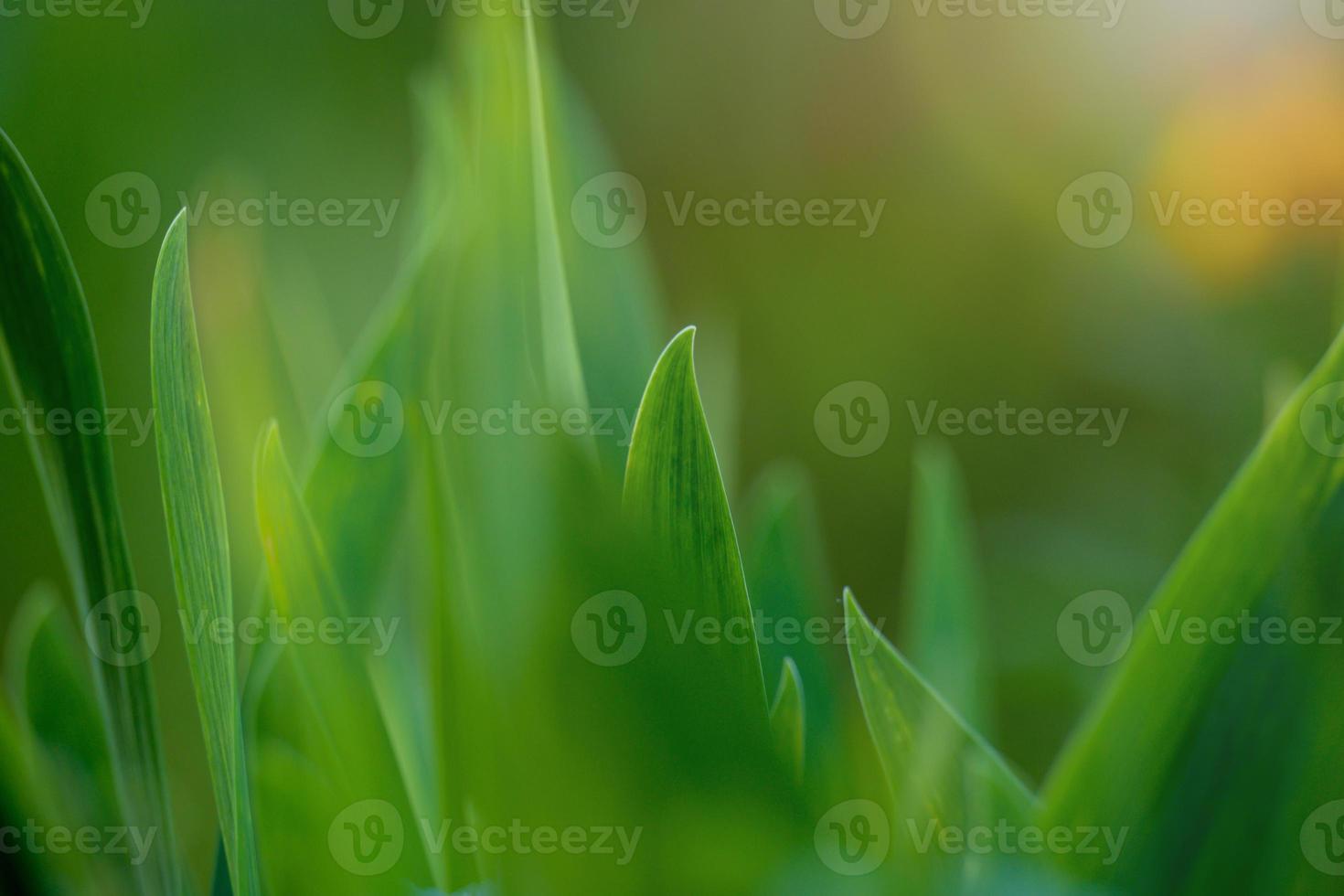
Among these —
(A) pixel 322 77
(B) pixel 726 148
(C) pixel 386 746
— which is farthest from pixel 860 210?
(C) pixel 386 746

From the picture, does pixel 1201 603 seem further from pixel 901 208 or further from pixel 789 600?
pixel 901 208

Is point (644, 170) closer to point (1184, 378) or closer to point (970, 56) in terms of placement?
point (970, 56)

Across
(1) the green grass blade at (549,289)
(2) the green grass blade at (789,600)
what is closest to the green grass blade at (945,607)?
(2) the green grass blade at (789,600)

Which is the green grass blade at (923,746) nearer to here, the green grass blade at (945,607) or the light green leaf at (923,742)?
the light green leaf at (923,742)

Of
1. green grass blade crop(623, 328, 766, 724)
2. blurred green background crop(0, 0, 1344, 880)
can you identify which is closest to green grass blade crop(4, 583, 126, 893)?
green grass blade crop(623, 328, 766, 724)

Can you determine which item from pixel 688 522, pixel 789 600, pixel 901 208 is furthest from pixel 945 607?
pixel 901 208
